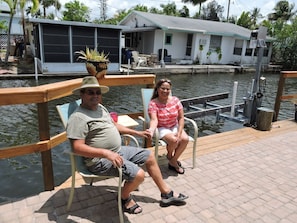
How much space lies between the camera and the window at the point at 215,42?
69.7ft

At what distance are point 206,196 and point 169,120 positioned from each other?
917 mm

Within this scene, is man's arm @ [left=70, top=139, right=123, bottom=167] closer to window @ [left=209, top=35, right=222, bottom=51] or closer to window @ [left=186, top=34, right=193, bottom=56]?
window @ [left=186, top=34, right=193, bottom=56]

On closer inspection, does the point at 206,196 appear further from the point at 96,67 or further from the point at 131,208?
the point at 96,67

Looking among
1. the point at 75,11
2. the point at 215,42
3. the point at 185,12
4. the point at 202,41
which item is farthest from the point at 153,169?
the point at 185,12

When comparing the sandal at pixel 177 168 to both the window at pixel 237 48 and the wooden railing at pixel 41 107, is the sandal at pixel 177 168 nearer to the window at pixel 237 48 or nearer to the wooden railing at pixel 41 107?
the wooden railing at pixel 41 107

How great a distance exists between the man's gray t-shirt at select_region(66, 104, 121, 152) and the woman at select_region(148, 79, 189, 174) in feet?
2.39

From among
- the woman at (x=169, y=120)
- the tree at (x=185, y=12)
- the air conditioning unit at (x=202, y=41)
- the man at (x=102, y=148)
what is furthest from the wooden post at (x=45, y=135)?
the tree at (x=185, y=12)

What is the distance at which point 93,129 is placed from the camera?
2100 millimetres

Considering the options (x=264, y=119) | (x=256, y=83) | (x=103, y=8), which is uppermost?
(x=103, y=8)

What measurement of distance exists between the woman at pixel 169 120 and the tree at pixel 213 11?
146 ft

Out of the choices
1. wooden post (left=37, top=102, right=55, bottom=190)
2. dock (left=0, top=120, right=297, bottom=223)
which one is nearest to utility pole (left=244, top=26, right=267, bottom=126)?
dock (left=0, top=120, right=297, bottom=223)

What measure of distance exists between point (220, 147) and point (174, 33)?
1758cm

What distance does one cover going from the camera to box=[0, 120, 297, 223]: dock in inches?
87.4

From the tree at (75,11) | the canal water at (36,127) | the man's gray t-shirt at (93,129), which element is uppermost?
the tree at (75,11)
